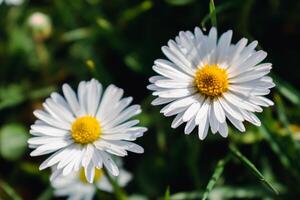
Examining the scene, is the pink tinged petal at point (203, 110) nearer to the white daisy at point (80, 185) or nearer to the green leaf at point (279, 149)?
the green leaf at point (279, 149)

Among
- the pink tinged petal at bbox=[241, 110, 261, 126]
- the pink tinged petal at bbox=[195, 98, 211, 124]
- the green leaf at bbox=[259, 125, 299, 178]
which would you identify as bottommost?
the green leaf at bbox=[259, 125, 299, 178]

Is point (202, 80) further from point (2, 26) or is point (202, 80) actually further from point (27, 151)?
point (2, 26)

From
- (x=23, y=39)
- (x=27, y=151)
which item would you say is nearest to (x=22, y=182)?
(x=27, y=151)

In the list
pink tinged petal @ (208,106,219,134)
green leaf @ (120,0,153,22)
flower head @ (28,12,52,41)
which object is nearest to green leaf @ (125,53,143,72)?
green leaf @ (120,0,153,22)

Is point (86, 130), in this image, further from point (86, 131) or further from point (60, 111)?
point (60, 111)

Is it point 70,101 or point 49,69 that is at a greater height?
point 49,69

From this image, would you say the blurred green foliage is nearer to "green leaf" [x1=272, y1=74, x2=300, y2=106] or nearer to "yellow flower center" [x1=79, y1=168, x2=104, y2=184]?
"green leaf" [x1=272, y1=74, x2=300, y2=106]
